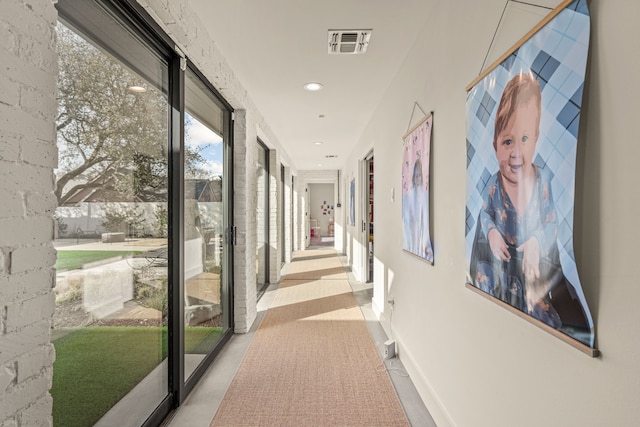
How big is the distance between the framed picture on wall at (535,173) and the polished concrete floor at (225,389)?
1129 millimetres

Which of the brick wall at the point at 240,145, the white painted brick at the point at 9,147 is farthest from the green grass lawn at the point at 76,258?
the brick wall at the point at 240,145

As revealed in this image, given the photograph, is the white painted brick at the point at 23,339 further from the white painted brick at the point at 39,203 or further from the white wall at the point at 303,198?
the white wall at the point at 303,198

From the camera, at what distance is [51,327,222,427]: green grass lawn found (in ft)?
4.16

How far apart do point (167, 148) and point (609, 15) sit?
2.01 meters

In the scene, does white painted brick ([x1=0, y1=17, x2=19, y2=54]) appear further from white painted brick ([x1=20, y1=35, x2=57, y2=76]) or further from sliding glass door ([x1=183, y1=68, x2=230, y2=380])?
sliding glass door ([x1=183, y1=68, x2=230, y2=380])

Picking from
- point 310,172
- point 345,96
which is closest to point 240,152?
point 345,96

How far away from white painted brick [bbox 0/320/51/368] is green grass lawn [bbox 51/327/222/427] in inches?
11.7

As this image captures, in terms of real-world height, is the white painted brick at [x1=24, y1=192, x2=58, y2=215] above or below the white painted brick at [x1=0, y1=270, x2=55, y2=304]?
above

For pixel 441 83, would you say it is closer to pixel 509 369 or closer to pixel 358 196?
pixel 509 369

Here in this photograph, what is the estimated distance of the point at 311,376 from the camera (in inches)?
99.3

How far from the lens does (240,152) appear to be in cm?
338

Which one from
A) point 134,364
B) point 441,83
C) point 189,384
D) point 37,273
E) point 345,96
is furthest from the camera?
point 345,96

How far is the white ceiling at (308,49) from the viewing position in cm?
205

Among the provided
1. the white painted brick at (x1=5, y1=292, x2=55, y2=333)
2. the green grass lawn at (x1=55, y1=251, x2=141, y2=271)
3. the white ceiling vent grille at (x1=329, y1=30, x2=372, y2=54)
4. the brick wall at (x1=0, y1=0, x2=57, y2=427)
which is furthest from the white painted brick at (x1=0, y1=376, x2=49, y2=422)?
the white ceiling vent grille at (x1=329, y1=30, x2=372, y2=54)
